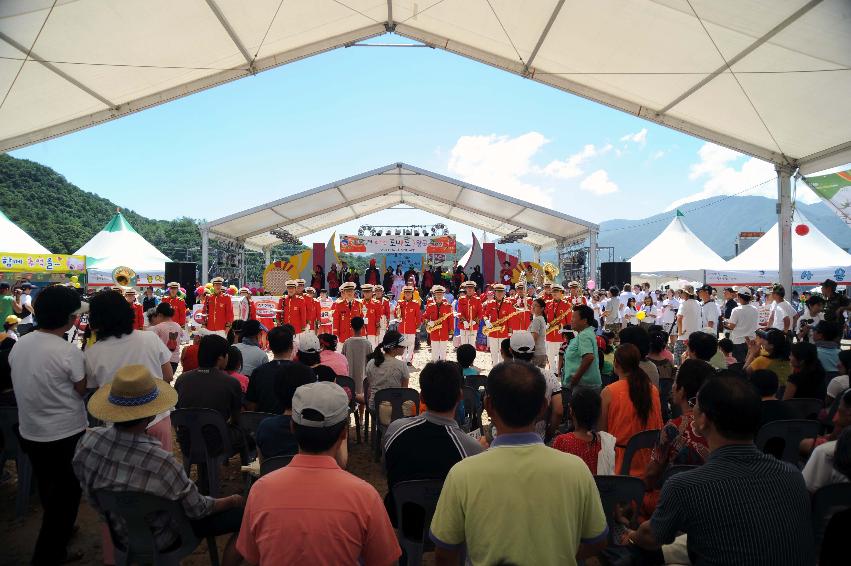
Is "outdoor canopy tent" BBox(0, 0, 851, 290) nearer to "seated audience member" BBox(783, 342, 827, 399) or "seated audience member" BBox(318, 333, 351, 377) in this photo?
"seated audience member" BBox(783, 342, 827, 399)

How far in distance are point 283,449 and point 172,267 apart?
58.3ft

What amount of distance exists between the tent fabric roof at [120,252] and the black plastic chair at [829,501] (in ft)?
70.6

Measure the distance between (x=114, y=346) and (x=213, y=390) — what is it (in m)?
0.84

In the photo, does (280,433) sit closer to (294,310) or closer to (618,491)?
(618,491)

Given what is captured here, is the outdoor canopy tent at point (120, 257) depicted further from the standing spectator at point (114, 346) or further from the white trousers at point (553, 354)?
the standing spectator at point (114, 346)

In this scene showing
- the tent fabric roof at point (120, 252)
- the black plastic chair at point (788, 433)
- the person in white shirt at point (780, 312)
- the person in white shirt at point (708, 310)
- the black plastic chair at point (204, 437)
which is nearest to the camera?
the black plastic chair at point (788, 433)

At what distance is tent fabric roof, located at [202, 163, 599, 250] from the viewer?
18406 mm

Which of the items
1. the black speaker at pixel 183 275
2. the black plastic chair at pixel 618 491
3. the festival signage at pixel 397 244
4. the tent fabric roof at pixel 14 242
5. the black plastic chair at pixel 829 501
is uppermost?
the festival signage at pixel 397 244

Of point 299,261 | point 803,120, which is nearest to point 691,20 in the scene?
point 803,120

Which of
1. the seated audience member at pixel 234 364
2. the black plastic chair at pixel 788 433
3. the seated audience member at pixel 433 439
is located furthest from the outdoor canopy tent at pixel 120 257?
the black plastic chair at pixel 788 433

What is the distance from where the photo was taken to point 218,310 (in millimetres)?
11312

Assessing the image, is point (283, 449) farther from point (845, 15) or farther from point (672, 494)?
point (845, 15)

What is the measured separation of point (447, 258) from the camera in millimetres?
23625

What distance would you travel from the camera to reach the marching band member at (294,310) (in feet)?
37.0
